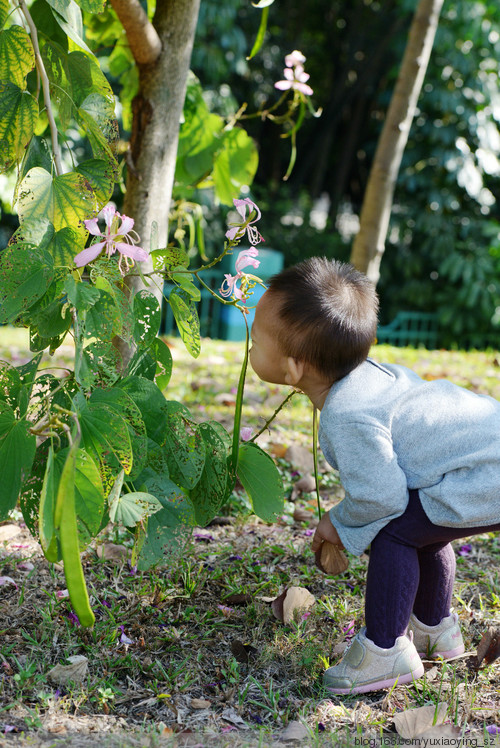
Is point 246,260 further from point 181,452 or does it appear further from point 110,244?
point 181,452

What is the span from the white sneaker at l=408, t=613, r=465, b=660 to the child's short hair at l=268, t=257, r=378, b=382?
1.83 feet

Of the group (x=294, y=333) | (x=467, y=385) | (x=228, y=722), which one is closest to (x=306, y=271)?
(x=294, y=333)

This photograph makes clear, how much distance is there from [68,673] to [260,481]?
497mm

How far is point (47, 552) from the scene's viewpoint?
37.3 inches

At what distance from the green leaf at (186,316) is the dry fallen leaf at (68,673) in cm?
60

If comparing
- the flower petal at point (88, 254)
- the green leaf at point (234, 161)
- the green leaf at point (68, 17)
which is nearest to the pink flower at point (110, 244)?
the flower petal at point (88, 254)

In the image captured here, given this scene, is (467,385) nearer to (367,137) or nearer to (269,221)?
(269,221)

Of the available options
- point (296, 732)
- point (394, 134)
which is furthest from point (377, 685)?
point (394, 134)

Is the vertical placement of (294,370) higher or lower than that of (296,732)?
higher

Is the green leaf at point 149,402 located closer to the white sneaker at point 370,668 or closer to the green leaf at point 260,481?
the green leaf at point 260,481

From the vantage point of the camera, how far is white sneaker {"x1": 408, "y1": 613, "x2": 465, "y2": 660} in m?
1.42

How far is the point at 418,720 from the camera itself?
3.84ft

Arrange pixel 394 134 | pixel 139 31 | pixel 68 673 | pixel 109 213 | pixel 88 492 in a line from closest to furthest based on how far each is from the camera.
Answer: pixel 88 492, pixel 109 213, pixel 68 673, pixel 139 31, pixel 394 134

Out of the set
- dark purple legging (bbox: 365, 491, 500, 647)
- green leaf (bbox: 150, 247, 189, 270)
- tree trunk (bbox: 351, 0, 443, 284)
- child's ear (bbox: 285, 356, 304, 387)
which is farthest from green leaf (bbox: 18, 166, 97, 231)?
tree trunk (bbox: 351, 0, 443, 284)
